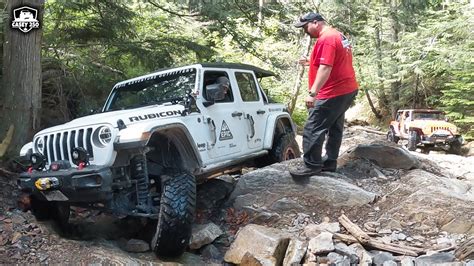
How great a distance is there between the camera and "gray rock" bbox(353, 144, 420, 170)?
594 centimetres

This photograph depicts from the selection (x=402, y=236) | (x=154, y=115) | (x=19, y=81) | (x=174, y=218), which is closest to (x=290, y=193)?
(x=402, y=236)

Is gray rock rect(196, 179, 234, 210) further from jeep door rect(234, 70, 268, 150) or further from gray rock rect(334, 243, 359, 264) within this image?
gray rock rect(334, 243, 359, 264)

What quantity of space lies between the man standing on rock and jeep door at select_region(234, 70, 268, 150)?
0.97 m

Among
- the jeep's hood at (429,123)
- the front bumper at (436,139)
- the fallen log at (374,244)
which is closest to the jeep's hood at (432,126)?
the jeep's hood at (429,123)

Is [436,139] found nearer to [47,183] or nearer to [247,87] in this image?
[247,87]

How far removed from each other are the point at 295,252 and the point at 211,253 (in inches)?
34.6

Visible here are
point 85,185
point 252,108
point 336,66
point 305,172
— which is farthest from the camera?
point 252,108

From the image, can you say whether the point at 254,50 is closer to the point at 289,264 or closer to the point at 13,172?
the point at 13,172

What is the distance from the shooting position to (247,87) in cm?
647

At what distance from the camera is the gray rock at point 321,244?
3.94 metres

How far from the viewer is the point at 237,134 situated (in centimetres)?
561

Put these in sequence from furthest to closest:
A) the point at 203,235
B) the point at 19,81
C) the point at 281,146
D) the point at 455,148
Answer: the point at 455,148, the point at 281,146, the point at 19,81, the point at 203,235

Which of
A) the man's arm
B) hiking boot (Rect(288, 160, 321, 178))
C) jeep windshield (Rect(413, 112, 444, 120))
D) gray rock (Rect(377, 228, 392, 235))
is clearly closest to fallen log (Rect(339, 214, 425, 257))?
gray rock (Rect(377, 228, 392, 235))

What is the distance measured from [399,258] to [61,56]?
6689 millimetres
